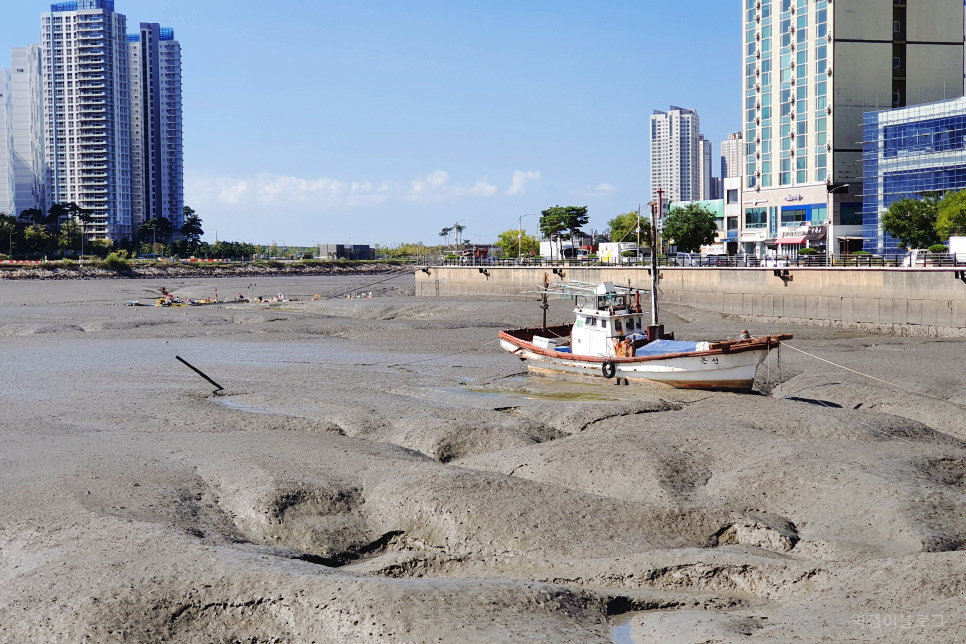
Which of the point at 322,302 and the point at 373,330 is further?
A: the point at 322,302

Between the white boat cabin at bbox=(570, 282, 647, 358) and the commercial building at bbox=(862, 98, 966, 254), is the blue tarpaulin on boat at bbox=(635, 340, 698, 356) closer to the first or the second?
the white boat cabin at bbox=(570, 282, 647, 358)

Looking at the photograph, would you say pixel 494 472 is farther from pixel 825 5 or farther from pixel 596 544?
pixel 825 5

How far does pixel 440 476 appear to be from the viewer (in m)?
18.1

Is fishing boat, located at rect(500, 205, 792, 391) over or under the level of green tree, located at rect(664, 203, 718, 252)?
under

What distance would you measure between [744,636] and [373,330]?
149 feet

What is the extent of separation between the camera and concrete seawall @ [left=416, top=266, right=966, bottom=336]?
155 feet

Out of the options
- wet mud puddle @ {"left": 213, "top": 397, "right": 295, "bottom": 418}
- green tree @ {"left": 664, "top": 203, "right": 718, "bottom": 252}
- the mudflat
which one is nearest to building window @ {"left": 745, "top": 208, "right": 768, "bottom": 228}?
green tree @ {"left": 664, "top": 203, "right": 718, "bottom": 252}

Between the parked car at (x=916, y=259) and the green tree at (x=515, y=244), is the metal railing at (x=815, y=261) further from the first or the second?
the green tree at (x=515, y=244)

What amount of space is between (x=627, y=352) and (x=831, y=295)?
24.5m

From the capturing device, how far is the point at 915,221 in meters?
73.2

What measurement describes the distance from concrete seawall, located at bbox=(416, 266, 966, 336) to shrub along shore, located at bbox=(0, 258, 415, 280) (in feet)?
312

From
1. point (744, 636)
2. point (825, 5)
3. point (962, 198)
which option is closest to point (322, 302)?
point (962, 198)

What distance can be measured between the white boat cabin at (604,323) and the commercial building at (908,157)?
167 feet

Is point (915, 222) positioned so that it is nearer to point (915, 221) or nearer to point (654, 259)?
point (915, 221)
